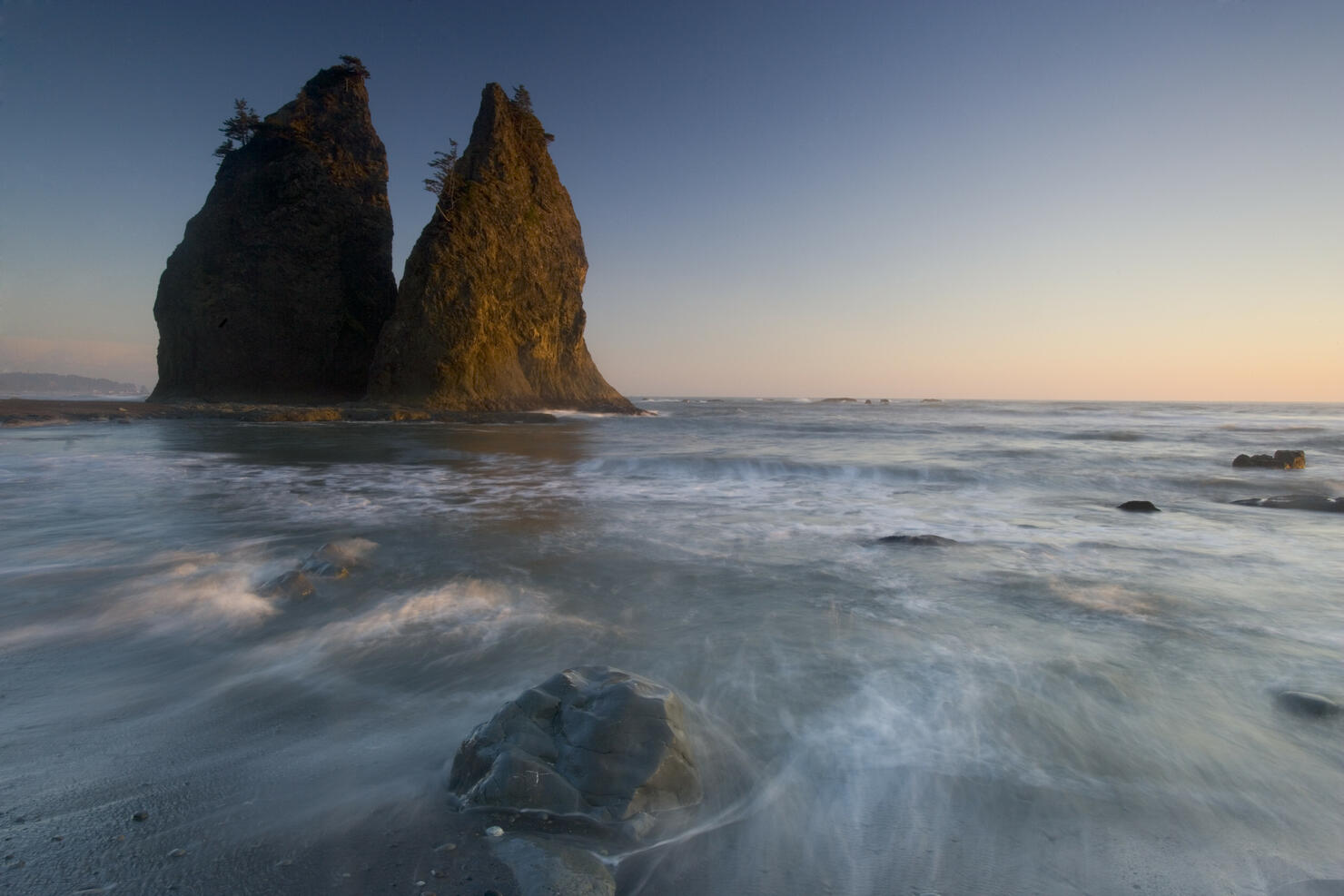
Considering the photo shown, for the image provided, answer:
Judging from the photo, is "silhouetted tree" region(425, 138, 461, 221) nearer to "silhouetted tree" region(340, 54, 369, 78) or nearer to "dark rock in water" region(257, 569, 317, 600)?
"silhouetted tree" region(340, 54, 369, 78)

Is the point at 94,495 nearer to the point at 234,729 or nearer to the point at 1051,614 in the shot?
the point at 234,729

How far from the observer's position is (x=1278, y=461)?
43.5 feet

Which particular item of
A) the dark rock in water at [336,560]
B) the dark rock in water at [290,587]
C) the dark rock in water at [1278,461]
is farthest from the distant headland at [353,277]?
the dark rock in water at [1278,461]

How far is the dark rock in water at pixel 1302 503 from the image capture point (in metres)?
7.98

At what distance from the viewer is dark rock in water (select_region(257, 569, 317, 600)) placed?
13.6 feet

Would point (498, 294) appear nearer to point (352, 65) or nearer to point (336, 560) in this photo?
point (352, 65)

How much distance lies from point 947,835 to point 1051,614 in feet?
9.04

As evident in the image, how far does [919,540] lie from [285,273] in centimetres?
3758

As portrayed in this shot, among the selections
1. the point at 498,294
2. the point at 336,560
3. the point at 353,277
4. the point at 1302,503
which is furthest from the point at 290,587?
the point at 353,277

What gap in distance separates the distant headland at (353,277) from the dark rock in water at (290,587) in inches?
1049

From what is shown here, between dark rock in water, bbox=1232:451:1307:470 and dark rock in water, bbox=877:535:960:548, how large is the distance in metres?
12.3

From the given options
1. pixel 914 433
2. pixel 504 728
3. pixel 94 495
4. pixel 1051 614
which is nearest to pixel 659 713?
pixel 504 728

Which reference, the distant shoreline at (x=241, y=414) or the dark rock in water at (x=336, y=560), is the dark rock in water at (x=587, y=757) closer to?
the dark rock in water at (x=336, y=560)

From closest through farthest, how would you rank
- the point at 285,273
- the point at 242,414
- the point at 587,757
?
the point at 587,757
the point at 242,414
the point at 285,273
